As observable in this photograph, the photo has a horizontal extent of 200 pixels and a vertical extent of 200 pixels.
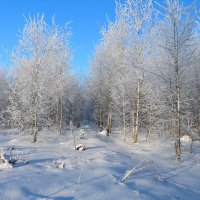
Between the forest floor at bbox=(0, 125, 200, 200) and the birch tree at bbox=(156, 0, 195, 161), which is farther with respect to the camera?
the birch tree at bbox=(156, 0, 195, 161)

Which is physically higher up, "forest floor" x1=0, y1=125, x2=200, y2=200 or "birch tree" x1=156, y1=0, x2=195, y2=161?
"birch tree" x1=156, y1=0, x2=195, y2=161

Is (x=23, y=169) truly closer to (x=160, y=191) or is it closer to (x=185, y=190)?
(x=160, y=191)

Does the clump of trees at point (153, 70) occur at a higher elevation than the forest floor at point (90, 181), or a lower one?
higher

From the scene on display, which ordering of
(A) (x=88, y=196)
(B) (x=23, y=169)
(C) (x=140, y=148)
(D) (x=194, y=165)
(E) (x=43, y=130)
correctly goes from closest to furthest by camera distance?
(A) (x=88, y=196) → (B) (x=23, y=169) → (D) (x=194, y=165) → (C) (x=140, y=148) → (E) (x=43, y=130)

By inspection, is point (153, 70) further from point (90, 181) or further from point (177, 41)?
point (90, 181)

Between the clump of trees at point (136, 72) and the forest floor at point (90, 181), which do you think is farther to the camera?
the clump of trees at point (136, 72)

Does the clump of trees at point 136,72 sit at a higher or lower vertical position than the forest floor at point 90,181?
higher

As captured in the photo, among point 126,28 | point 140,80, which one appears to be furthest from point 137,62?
point 126,28

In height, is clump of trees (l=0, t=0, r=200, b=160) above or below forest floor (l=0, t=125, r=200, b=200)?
above

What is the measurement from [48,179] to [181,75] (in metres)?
9.46

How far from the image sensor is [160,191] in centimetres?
821

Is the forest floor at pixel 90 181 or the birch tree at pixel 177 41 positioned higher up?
the birch tree at pixel 177 41

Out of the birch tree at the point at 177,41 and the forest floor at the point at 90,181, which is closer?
the forest floor at the point at 90,181

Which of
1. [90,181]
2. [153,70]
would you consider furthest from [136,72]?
[90,181]
